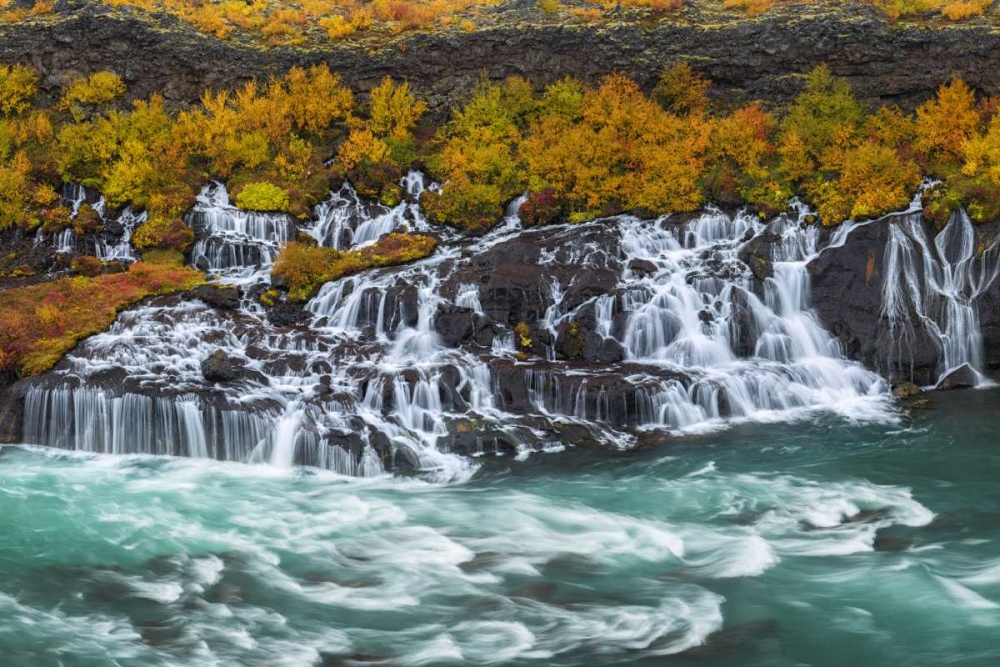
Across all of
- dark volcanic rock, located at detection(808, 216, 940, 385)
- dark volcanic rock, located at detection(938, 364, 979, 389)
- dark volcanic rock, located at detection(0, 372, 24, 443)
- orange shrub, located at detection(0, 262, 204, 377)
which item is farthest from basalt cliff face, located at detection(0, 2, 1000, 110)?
dark volcanic rock, located at detection(0, 372, 24, 443)

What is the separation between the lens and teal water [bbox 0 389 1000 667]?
1059cm

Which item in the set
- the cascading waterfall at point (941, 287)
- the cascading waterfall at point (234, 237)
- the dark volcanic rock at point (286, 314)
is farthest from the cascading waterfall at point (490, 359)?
the cascading waterfall at point (234, 237)

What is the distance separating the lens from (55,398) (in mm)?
18859

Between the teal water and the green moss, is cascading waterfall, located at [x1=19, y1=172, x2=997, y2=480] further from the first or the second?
the teal water

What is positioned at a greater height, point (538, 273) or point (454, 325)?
point (538, 273)

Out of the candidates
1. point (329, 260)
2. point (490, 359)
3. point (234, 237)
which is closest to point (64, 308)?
point (234, 237)

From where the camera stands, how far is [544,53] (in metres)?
37.9

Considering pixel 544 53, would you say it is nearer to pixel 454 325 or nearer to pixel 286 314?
pixel 454 325

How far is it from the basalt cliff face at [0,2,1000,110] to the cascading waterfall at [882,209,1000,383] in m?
12.7

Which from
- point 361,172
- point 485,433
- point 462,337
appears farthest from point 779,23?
point 485,433

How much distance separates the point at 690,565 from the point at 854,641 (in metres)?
2.78

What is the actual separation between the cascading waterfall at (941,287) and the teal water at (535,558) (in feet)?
13.2

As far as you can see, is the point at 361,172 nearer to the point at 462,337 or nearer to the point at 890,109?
the point at 462,337

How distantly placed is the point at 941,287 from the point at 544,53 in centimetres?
2151
